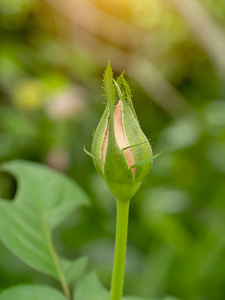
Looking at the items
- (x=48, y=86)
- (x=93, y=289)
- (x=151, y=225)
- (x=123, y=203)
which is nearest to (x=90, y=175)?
(x=151, y=225)

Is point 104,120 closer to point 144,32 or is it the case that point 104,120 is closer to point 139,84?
point 139,84

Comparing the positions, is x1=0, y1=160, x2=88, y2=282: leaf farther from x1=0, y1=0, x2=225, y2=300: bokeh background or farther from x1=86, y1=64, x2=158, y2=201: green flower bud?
x1=0, y1=0, x2=225, y2=300: bokeh background

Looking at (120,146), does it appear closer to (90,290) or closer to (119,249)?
(119,249)

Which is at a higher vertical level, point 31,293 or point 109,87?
point 109,87

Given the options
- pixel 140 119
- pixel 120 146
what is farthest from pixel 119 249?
pixel 140 119

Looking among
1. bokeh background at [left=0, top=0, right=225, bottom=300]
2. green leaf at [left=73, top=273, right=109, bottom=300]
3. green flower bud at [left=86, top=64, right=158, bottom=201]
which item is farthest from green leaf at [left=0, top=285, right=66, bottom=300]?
bokeh background at [left=0, top=0, right=225, bottom=300]

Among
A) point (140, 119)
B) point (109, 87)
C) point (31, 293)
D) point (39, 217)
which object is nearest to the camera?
point (109, 87)
